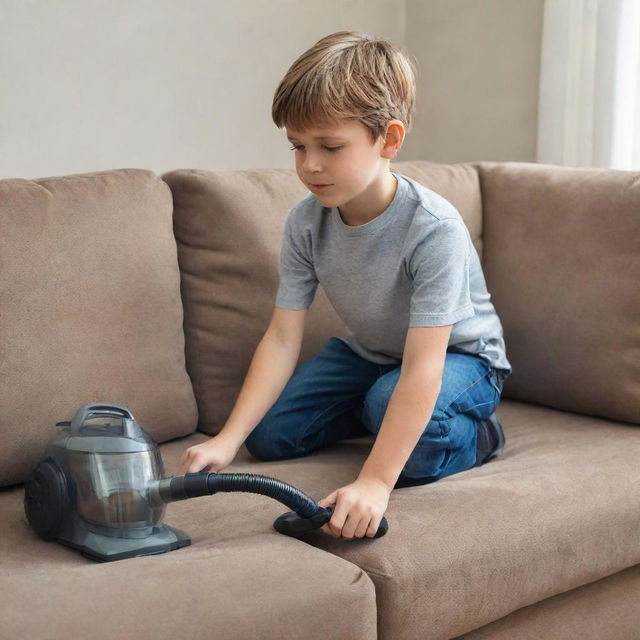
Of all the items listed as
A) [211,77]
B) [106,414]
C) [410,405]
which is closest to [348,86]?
[410,405]

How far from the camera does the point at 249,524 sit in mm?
1363

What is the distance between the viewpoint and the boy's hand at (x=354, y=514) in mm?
1279

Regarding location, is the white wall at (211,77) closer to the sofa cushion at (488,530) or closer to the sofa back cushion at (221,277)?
the sofa back cushion at (221,277)

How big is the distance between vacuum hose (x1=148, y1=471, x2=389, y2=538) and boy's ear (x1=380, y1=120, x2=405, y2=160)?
574 millimetres

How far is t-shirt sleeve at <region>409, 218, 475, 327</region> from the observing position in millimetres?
1487

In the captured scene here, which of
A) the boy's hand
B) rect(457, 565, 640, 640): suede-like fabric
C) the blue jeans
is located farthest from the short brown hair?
rect(457, 565, 640, 640): suede-like fabric

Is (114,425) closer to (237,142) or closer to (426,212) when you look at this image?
(426,212)

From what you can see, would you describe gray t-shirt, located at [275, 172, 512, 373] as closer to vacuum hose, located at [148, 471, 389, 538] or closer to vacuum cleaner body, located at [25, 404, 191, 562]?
vacuum hose, located at [148, 471, 389, 538]

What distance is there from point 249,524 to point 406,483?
0.32 meters

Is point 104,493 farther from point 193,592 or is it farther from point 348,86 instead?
point 348,86

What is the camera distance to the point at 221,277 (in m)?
1.80

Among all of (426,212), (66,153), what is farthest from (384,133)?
(66,153)

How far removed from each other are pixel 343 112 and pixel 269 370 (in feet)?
1.50

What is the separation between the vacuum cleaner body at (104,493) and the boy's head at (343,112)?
1.56ft
